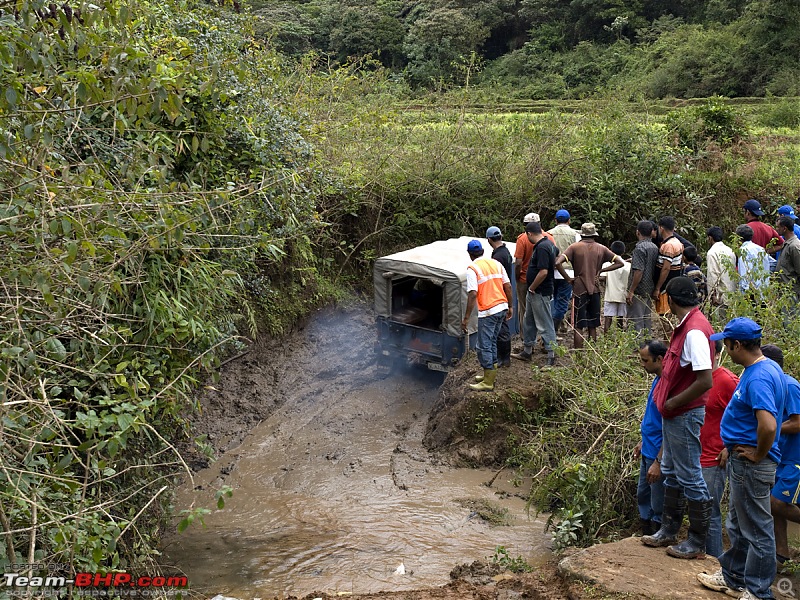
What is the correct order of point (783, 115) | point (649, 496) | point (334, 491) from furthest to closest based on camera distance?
point (783, 115) → point (334, 491) → point (649, 496)

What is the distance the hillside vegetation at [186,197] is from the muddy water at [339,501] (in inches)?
29.4

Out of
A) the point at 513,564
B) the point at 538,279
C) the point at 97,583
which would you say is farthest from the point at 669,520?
the point at 538,279

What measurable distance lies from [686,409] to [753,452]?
0.61 meters

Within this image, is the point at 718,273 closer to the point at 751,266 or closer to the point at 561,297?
the point at 751,266

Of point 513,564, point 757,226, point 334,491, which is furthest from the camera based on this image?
point 757,226

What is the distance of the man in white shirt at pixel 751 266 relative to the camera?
7637mm

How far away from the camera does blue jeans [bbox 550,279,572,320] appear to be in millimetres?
9555

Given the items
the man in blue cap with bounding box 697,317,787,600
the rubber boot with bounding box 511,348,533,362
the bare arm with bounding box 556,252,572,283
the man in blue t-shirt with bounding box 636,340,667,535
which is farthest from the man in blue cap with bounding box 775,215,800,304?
the man in blue cap with bounding box 697,317,787,600

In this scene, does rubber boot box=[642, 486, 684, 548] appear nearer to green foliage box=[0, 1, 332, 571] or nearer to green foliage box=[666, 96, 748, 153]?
green foliage box=[0, 1, 332, 571]

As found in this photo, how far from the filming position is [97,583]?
4781mm

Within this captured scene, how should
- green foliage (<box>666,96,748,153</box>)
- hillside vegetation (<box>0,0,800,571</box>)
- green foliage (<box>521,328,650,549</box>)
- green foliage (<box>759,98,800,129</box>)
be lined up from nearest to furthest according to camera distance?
hillside vegetation (<box>0,0,800,571</box>) < green foliage (<box>521,328,650,549</box>) < green foliage (<box>666,96,748,153</box>) < green foliage (<box>759,98,800,129</box>)

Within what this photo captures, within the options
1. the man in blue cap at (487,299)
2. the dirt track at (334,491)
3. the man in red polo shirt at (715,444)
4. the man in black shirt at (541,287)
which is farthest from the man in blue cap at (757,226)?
the man in red polo shirt at (715,444)

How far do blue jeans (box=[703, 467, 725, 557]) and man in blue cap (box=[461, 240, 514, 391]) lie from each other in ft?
11.9

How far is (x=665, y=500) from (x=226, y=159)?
6388 millimetres
